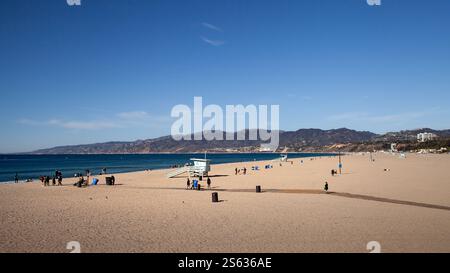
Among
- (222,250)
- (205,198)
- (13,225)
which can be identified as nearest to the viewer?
(222,250)

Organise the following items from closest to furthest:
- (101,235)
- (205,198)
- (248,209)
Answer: (101,235) → (248,209) → (205,198)

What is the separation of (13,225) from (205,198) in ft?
41.7

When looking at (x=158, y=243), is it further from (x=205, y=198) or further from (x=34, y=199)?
(x=34, y=199)

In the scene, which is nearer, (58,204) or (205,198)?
(58,204)

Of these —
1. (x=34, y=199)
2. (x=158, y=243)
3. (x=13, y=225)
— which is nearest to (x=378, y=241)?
(x=158, y=243)

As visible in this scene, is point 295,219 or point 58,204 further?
point 58,204

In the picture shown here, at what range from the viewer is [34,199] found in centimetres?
2586
